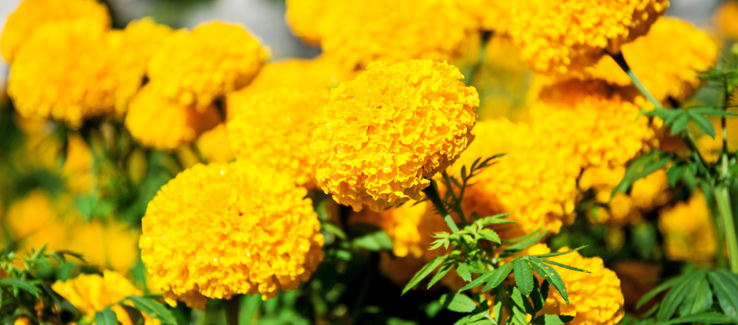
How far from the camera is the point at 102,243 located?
109 inches

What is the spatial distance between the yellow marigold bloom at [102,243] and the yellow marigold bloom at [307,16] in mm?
1021

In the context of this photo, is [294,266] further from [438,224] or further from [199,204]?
[438,224]

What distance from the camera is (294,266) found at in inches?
53.1

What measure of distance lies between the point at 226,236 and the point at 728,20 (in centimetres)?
609

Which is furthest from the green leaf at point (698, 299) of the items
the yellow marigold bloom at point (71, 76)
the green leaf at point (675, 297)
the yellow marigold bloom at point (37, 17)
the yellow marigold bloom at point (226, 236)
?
the yellow marigold bloom at point (37, 17)

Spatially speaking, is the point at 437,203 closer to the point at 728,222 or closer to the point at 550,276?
the point at 550,276

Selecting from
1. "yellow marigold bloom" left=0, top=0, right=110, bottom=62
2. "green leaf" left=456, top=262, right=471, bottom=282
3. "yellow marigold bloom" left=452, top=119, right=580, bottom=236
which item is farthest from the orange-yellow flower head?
"yellow marigold bloom" left=0, top=0, right=110, bottom=62

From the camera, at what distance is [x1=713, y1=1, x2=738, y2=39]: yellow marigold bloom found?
5.84 m

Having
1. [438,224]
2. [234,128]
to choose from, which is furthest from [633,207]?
[234,128]

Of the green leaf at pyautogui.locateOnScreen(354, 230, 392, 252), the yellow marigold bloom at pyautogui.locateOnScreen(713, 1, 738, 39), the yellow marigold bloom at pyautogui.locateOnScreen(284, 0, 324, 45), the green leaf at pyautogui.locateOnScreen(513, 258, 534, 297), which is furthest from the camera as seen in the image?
the yellow marigold bloom at pyautogui.locateOnScreen(713, 1, 738, 39)

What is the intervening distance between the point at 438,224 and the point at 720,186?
26.5 inches

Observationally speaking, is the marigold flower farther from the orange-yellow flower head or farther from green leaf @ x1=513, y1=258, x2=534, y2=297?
the orange-yellow flower head

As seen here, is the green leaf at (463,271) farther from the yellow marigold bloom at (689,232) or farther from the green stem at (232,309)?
the yellow marigold bloom at (689,232)

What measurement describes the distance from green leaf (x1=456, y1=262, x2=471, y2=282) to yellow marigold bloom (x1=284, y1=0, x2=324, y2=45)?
143 centimetres
